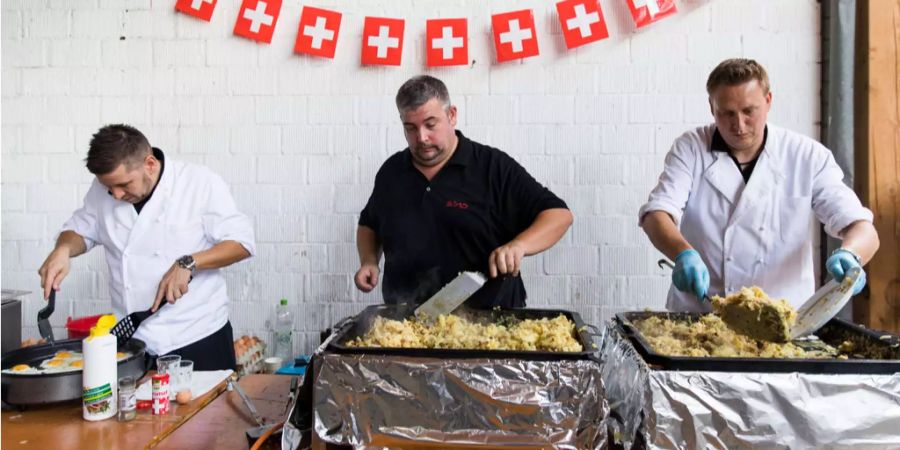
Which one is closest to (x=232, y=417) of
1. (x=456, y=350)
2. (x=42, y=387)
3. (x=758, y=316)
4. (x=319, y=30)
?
(x=42, y=387)

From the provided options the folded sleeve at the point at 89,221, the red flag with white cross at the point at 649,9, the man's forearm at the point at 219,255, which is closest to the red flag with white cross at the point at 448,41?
the red flag with white cross at the point at 649,9

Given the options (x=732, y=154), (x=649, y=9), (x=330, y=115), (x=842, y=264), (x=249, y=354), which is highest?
(x=649, y=9)

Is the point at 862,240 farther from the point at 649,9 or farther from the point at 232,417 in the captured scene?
the point at 232,417

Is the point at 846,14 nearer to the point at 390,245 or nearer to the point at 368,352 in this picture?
the point at 390,245

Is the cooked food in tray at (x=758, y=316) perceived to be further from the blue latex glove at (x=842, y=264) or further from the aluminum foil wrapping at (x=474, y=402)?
the aluminum foil wrapping at (x=474, y=402)

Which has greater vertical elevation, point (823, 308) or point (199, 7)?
point (199, 7)

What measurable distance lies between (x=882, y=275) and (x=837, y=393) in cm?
203

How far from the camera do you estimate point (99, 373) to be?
168cm

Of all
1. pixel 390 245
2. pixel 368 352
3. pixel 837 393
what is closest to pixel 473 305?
pixel 390 245

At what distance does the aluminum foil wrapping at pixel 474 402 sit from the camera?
1.38 m

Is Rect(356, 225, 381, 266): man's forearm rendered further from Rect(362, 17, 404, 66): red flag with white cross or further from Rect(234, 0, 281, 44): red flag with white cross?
Rect(234, 0, 281, 44): red flag with white cross

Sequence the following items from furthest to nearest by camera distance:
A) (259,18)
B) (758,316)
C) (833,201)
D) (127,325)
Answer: (259,18), (833,201), (127,325), (758,316)

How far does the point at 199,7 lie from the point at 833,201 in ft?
10.6

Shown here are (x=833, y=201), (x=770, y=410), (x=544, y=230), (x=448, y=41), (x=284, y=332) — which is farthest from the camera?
(x=284, y=332)
